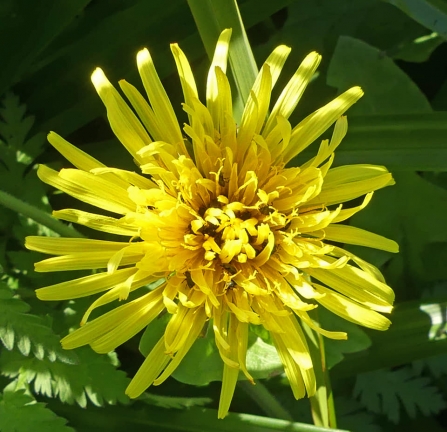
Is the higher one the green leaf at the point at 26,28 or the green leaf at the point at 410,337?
the green leaf at the point at 26,28

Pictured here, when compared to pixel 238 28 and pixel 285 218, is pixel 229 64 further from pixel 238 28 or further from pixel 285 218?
pixel 285 218

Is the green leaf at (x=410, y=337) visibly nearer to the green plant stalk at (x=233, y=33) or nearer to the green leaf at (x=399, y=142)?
the green leaf at (x=399, y=142)

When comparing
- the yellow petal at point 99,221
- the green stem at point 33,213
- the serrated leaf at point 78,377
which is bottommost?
the serrated leaf at point 78,377

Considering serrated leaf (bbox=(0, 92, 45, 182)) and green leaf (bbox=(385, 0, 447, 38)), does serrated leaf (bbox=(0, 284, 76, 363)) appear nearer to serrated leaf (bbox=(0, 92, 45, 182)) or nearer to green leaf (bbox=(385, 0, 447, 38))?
serrated leaf (bbox=(0, 92, 45, 182))

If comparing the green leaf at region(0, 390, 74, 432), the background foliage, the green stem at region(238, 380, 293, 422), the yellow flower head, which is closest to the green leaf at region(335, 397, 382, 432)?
the background foliage

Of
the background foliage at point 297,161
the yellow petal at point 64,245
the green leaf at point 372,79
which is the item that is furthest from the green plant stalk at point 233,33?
the yellow petal at point 64,245

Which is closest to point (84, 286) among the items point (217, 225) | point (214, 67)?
point (217, 225)

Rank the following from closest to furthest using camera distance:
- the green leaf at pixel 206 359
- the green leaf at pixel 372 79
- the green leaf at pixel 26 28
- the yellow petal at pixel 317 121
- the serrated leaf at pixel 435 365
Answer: the yellow petal at pixel 317 121, the green leaf at pixel 206 359, the green leaf at pixel 26 28, the green leaf at pixel 372 79, the serrated leaf at pixel 435 365
